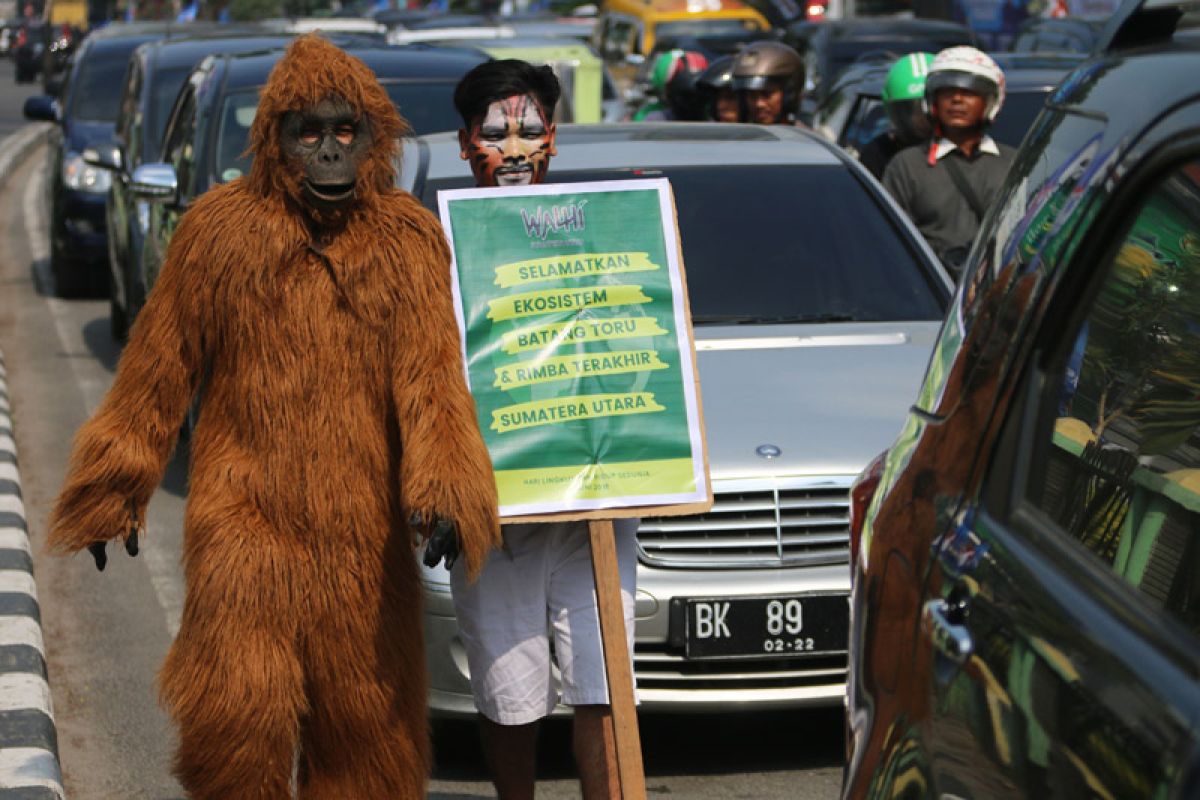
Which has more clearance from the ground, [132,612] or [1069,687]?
[1069,687]

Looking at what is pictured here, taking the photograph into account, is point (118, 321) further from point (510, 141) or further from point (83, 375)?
point (510, 141)

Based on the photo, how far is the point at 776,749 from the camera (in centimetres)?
589

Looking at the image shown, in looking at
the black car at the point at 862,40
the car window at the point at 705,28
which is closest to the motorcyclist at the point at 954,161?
the black car at the point at 862,40

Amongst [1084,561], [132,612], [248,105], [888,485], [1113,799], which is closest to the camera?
[1113,799]

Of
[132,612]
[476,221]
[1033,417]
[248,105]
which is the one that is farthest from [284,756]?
[248,105]

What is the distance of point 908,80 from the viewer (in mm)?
A: 9445

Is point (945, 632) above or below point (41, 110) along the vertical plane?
above

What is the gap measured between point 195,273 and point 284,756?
3.23ft

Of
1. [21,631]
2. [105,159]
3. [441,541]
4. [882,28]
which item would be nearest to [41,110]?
[105,159]

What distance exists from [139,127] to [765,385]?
27.6 feet

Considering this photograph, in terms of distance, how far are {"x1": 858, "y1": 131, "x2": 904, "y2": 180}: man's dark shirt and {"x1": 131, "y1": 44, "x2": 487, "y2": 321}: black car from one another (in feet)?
5.95

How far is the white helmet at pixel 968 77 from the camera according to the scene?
26.2 ft

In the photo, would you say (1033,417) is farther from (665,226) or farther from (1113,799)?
(665,226)

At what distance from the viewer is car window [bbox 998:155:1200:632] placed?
252 cm
